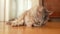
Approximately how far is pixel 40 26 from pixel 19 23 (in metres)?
0.25

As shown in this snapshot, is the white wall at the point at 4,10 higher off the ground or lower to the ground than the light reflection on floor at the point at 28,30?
higher

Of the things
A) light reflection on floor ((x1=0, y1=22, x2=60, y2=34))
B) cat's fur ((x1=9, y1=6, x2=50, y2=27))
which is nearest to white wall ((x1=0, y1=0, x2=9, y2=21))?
cat's fur ((x1=9, y1=6, x2=50, y2=27))

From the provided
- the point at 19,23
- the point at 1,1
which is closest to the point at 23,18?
the point at 19,23

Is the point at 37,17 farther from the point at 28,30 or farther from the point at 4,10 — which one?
the point at 4,10

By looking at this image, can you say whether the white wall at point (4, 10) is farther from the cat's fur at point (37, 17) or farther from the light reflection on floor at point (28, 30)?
the light reflection on floor at point (28, 30)

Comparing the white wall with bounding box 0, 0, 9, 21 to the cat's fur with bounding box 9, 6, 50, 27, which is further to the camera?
the white wall with bounding box 0, 0, 9, 21

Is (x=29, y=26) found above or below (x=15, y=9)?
below

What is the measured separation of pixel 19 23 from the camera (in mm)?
1834

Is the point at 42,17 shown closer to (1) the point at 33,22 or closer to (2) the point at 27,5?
(1) the point at 33,22

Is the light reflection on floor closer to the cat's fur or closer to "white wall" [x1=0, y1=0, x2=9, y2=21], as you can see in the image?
the cat's fur

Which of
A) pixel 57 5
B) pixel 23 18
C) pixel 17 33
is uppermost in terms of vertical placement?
pixel 57 5

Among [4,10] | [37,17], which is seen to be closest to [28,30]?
[37,17]

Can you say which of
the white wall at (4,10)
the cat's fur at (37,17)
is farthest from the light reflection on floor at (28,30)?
the white wall at (4,10)

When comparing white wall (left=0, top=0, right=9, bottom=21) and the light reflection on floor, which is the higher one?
white wall (left=0, top=0, right=9, bottom=21)
